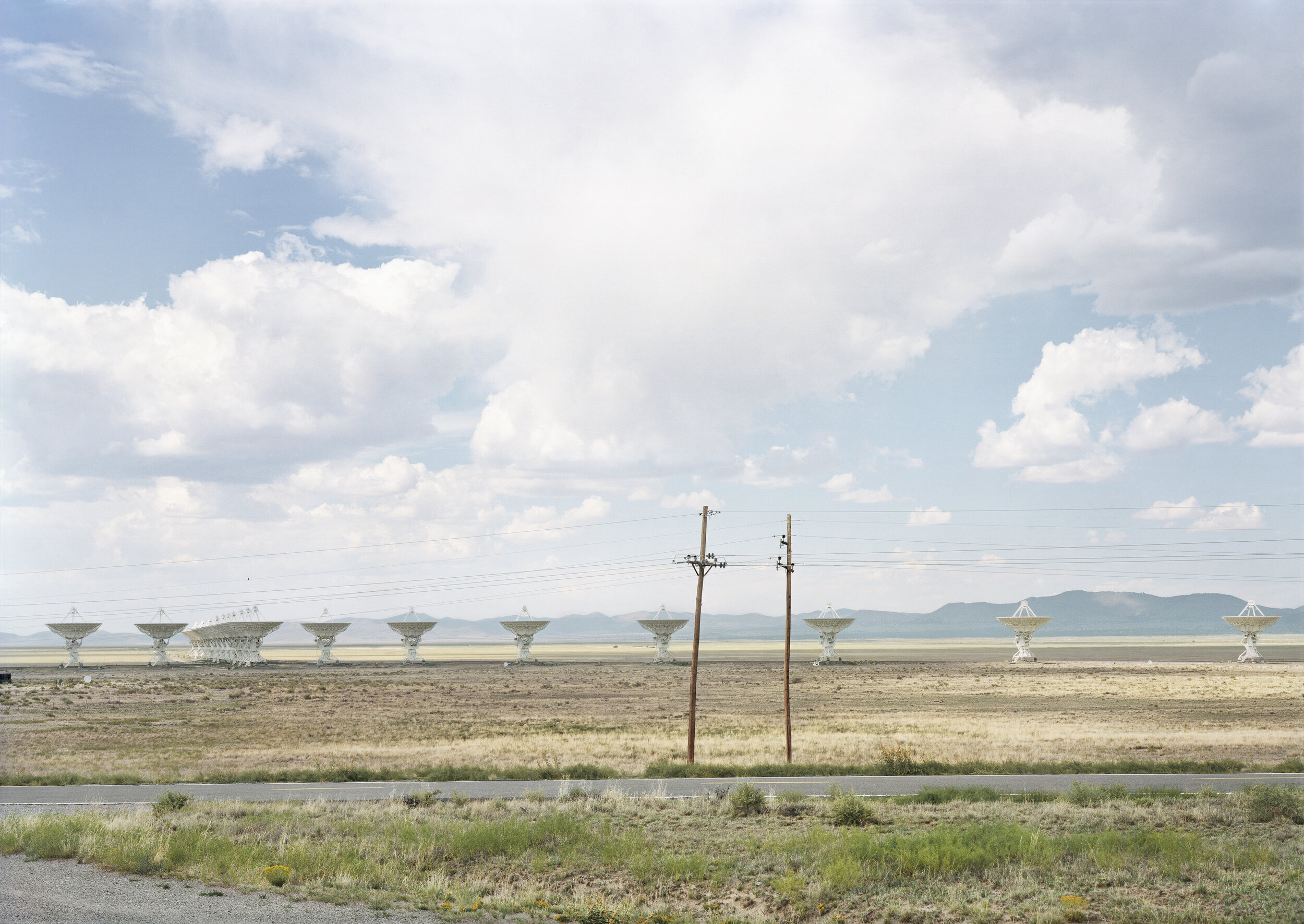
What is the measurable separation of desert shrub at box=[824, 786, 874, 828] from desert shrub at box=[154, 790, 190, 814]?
15.5 meters

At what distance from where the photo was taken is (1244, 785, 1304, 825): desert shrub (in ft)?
62.4

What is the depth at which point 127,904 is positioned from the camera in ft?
44.4

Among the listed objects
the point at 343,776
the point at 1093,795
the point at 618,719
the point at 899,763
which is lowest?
the point at 618,719

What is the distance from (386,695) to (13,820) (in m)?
59.8

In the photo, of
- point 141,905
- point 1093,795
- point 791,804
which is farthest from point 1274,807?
point 141,905

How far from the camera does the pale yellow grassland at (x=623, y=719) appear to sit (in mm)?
36000

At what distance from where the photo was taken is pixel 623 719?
56.4 m

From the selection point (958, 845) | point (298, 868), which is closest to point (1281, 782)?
point (958, 845)

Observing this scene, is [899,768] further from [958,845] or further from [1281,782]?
[958,845]

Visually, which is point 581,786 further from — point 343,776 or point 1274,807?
point 1274,807

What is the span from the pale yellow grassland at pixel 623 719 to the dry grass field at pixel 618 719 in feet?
0.94

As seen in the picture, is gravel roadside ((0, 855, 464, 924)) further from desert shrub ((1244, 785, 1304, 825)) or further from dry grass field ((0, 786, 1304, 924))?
desert shrub ((1244, 785, 1304, 825))

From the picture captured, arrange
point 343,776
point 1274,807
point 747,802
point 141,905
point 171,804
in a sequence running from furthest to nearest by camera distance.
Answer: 1. point 343,776
2. point 171,804
3. point 747,802
4. point 1274,807
5. point 141,905

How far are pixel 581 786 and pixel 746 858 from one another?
10.6m
